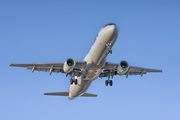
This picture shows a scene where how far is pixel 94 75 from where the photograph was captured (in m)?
33.4

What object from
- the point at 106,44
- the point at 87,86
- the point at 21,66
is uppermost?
the point at 106,44

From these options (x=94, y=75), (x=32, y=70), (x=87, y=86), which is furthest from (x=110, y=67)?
(x=32, y=70)

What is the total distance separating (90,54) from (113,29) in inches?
188

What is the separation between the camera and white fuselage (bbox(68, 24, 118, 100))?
28.3 metres

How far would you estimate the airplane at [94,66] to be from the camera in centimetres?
2877

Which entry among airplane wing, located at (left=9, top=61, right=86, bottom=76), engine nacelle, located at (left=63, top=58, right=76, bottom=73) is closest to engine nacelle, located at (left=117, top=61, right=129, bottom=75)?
airplane wing, located at (left=9, top=61, right=86, bottom=76)

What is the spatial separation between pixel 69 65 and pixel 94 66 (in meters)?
3.10

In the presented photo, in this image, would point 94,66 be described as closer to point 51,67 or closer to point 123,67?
point 123,67

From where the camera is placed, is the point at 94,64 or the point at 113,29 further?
the point at 94,64

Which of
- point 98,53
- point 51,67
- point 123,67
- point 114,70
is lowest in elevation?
point 51,67

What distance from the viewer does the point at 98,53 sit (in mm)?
29812

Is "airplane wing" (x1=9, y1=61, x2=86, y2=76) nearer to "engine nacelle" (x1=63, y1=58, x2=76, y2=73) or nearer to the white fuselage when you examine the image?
the white fuselage

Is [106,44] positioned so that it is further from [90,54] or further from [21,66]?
[21,66]

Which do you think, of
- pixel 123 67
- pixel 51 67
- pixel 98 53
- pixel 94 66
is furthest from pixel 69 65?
pixel 123 67
